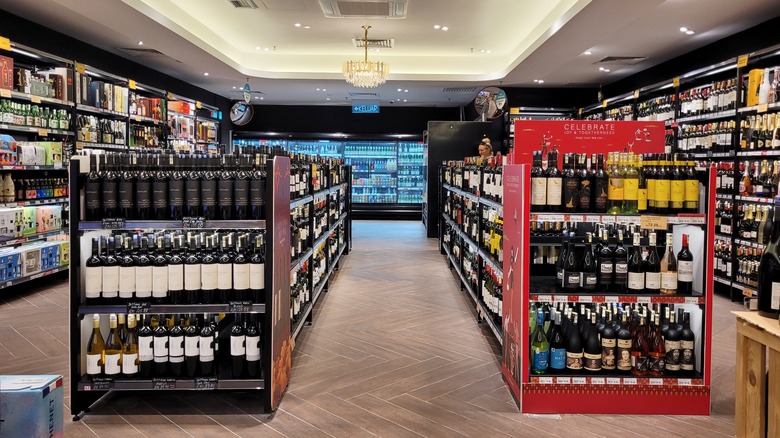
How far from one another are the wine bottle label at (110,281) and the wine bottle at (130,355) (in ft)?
0.60

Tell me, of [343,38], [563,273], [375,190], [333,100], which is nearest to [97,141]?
[343,38]

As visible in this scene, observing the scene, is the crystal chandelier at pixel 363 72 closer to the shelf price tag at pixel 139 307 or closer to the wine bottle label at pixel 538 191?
the wine bottle label at pixel 538 191

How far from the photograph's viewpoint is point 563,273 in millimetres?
3600

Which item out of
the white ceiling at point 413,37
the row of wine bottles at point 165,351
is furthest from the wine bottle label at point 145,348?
the white ceiling at point 413,37

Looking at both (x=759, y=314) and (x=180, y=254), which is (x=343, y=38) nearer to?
(x=180, y=254)

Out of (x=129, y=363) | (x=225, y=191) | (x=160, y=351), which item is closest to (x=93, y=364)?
(x=129, y=363)

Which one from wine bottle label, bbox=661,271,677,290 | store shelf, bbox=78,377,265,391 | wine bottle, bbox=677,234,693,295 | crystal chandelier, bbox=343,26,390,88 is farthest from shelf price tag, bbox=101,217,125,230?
crystal chandelier, bbox=343,26,390,88

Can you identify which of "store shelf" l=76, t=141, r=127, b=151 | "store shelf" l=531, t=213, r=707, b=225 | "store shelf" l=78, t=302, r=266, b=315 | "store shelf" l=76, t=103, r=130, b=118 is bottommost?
"store shelf" l=78, t=302, r=266, b=315

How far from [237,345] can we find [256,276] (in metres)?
0.42

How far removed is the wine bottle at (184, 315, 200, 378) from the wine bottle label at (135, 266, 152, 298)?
311 millimetres

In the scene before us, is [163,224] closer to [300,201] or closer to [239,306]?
[239,306]

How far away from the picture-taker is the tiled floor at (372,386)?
10.8ft

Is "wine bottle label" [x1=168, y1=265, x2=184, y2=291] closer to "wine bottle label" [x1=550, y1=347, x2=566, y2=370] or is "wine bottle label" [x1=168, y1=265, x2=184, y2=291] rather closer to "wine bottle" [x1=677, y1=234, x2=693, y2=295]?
"wine bottle label" [x1=550, y1=347, x2=566, y2=370]

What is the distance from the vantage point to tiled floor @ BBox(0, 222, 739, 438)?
329cm
